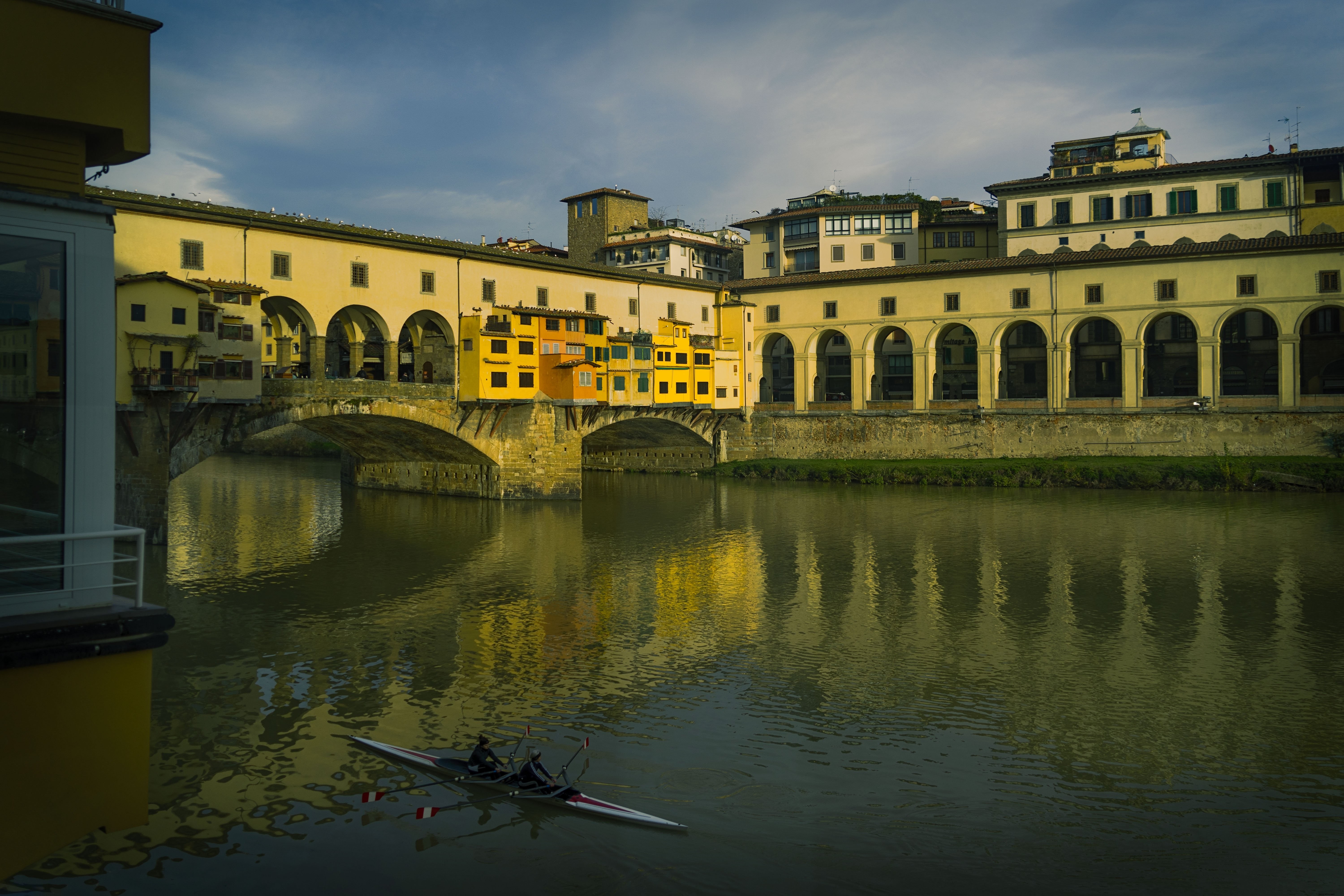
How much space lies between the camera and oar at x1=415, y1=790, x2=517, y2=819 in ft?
31.7

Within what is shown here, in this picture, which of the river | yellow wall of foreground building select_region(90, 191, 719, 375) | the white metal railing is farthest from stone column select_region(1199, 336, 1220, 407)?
the white metal railing

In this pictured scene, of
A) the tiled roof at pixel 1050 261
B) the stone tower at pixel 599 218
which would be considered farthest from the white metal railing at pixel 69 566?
the stone tower at pixel 599 218

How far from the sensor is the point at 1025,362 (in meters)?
55.1

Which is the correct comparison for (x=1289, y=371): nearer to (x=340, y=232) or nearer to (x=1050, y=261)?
(x=1050, y=261)

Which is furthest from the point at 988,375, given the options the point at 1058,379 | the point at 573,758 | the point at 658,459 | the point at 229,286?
the point at 573,758

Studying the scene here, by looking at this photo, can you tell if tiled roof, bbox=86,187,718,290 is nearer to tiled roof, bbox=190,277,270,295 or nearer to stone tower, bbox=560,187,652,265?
tiled roof, bbox=190,277,270,295

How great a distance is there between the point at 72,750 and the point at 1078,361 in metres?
55.4

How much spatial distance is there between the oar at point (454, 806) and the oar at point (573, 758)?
0.55m

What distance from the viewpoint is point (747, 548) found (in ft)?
94.2

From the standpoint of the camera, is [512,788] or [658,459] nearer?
[512,788]

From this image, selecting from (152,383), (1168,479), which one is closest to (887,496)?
(1168,479)

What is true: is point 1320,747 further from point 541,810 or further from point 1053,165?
point 1053,165

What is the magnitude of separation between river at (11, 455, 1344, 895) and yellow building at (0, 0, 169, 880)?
2625mm

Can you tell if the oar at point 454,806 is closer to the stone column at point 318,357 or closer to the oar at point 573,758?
the oar at point 573,758
